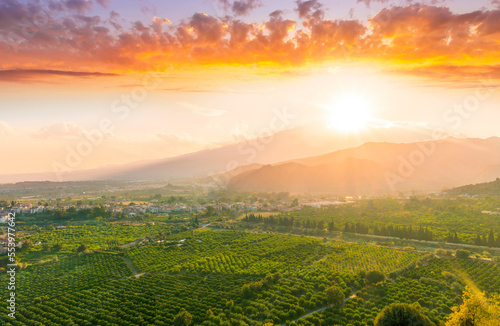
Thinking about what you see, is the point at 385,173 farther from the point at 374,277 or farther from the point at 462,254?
the point at 374,277

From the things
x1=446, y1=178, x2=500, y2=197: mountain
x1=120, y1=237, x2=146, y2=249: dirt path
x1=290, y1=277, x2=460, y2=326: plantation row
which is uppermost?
x1=446, y1=178, x2=500, y2=197: mountain

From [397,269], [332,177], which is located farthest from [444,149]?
[397,269]

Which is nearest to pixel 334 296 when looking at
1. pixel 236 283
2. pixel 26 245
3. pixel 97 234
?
pixel 236 283

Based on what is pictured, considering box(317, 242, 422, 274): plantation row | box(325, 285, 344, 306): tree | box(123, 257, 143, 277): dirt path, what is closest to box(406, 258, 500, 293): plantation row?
box(317, 242, 422, 274): plantation row

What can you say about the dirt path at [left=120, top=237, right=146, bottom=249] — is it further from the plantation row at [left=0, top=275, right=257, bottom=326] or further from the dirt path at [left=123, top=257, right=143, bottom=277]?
the plantation row at [left=0, top=275, right=257, bottom=326]

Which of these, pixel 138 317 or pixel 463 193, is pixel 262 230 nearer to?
pixel 138 317

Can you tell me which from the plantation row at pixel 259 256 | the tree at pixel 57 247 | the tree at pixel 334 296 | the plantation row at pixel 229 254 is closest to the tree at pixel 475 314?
the tree at pixel 334 296

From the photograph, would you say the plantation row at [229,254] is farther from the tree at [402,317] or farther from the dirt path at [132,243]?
the tree at [402,317]
